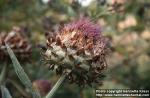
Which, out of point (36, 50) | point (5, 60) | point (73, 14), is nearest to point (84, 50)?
point (5, 60)

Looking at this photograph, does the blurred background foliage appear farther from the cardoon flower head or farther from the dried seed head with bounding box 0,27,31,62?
the cardoon flower head

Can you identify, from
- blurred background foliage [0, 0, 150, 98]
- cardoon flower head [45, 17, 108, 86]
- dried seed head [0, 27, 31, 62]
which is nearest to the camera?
cardoon flower head [45, 17, 108, 86]

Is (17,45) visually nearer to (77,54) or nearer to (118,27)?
(77,54)

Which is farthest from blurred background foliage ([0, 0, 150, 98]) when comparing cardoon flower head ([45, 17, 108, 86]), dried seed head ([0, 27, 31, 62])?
cardoon flower head ([45, 17, 108, 86])

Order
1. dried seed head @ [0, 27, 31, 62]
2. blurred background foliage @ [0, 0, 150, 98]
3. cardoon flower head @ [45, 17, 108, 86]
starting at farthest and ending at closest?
blurred background foliage @ [0, 0, 150, 98], dried seed head @ [0, 27, 31, 62], cardoon flower head @ [45, 17, 108, 86]

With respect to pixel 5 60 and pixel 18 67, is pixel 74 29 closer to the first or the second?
pixel 18 67

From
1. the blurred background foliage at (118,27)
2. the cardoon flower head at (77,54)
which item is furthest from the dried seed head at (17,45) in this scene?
the blurred background foliage at (118,27)

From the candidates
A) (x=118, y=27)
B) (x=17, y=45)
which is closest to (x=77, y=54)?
(x=17, y=45)

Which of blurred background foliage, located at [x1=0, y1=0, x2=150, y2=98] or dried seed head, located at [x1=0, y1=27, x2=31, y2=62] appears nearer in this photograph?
dried seed head, located at [x1=0, y1=27, x2=31, y2=62]
